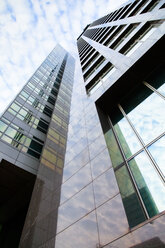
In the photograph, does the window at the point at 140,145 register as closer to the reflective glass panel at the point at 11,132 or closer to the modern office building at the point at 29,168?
the modern office building at the point at 29,168

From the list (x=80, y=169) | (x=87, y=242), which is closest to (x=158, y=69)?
(x=80, y=169)

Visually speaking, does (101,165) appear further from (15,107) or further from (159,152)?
(15,107)

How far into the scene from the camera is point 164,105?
8141 millimetres

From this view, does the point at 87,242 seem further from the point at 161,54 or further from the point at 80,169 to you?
the point at 161,54

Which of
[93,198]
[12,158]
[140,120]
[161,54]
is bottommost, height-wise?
[12,158]

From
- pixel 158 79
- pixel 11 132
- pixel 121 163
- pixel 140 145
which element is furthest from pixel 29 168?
pixel 158 79

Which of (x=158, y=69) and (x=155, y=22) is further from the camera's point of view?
(x=155, y=22)

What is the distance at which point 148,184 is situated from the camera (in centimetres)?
643

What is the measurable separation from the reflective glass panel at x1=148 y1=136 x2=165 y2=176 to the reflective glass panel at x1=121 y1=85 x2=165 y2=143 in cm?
42

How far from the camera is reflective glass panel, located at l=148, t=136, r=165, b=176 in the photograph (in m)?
6.48

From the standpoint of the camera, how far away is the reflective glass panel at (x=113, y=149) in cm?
830

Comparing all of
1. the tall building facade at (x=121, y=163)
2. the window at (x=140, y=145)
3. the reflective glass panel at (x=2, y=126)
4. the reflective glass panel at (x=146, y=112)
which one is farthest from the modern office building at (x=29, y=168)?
the reflective glass panel at (x=146, y=112)

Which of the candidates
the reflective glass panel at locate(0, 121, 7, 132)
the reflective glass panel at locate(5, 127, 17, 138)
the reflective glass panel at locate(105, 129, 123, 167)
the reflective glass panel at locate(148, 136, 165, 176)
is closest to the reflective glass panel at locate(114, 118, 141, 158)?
the reflective glass panel at locate(105, 129, 123, 167)

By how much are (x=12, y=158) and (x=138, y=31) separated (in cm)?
1529
